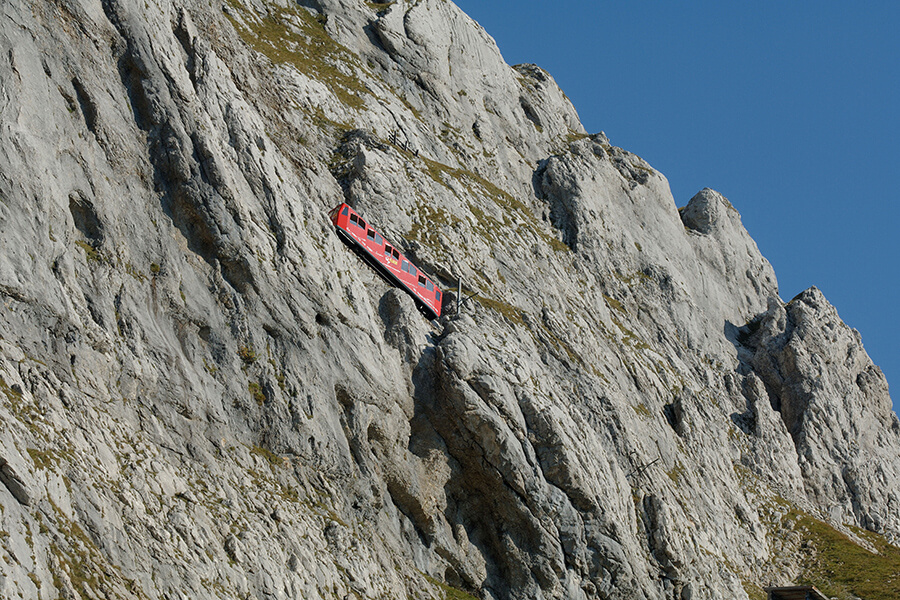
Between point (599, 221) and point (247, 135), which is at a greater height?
point (599, 221)

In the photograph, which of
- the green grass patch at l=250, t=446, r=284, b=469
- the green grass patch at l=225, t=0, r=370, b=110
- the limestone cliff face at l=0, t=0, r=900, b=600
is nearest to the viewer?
the limestone cliff face at l=0, t=0, r=900, b=600

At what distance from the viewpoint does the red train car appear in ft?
163

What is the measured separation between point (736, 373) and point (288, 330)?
4420 centimetres

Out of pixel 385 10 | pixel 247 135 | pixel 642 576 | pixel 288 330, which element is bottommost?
pixel 642 576

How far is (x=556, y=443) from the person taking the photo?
4606cm

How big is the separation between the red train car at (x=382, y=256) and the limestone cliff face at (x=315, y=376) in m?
1.16

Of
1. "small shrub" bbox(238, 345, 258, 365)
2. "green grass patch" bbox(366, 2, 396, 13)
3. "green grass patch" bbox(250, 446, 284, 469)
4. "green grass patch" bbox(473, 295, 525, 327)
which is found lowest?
"green grass patch" bbox(250, 446, 284, 469)

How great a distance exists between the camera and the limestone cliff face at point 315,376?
3241cm

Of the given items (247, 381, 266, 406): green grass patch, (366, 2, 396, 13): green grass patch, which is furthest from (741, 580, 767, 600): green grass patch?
(366, 2, 396, 13): green grass patch

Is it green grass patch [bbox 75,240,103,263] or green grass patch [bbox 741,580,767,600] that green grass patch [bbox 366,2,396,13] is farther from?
green grass patch [bbox 741,580,767,600]

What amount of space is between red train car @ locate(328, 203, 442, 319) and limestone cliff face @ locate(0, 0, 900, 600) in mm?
1164

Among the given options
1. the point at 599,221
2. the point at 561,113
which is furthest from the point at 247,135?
the point at 561,113

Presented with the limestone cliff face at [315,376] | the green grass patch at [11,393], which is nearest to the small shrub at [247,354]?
the limestone cliff face at [315,376]

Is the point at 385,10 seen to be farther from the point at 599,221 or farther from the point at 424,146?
the point at 599,221
